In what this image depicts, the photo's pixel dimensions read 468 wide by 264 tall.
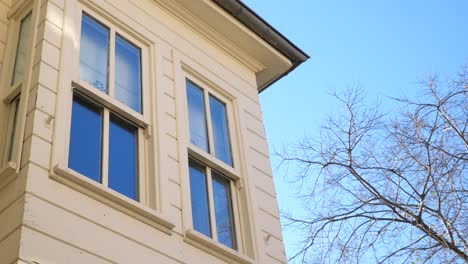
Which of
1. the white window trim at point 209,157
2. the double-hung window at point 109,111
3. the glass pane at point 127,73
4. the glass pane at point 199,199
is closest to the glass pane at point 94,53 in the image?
the double-hung window at point 109,111

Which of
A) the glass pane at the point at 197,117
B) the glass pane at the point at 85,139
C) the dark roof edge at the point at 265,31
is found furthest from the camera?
the dark roof edge at the point at 265,31

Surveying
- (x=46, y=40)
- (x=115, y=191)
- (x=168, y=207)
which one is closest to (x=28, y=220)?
(x=115, y=191)

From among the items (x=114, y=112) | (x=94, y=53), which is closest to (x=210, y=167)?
(x=114, y=112)

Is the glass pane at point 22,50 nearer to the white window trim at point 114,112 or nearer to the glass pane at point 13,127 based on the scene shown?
the glass pane at point 13,127

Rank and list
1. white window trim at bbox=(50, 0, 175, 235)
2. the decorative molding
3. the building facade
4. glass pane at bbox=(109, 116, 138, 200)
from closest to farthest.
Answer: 1. the building facade
2. white window trim at bbox=(50, 0, 175, 235)
3. glass pane at bbox=(109, 116, 138, 200)
4. the decorative molding

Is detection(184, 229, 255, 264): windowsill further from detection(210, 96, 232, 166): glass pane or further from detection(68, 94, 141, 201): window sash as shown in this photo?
detection(210, 96, 232, 166): glass pane

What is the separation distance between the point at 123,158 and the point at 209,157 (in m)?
1.13

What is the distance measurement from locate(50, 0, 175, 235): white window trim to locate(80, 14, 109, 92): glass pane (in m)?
0.07

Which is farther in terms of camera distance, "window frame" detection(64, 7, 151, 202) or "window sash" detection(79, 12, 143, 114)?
"window sash" detection(79, 12, 143, 114)

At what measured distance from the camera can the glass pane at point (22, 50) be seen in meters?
5.86

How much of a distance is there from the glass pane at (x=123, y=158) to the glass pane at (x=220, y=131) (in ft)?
3.94

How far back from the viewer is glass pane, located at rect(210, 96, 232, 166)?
274 inches

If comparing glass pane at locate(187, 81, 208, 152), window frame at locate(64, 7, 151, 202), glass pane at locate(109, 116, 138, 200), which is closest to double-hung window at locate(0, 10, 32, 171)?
window frame at locate(64, 7, 151, 202)

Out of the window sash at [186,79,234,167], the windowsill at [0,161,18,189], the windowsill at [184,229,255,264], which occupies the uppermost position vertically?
the window sash at [186,79,234,167]
